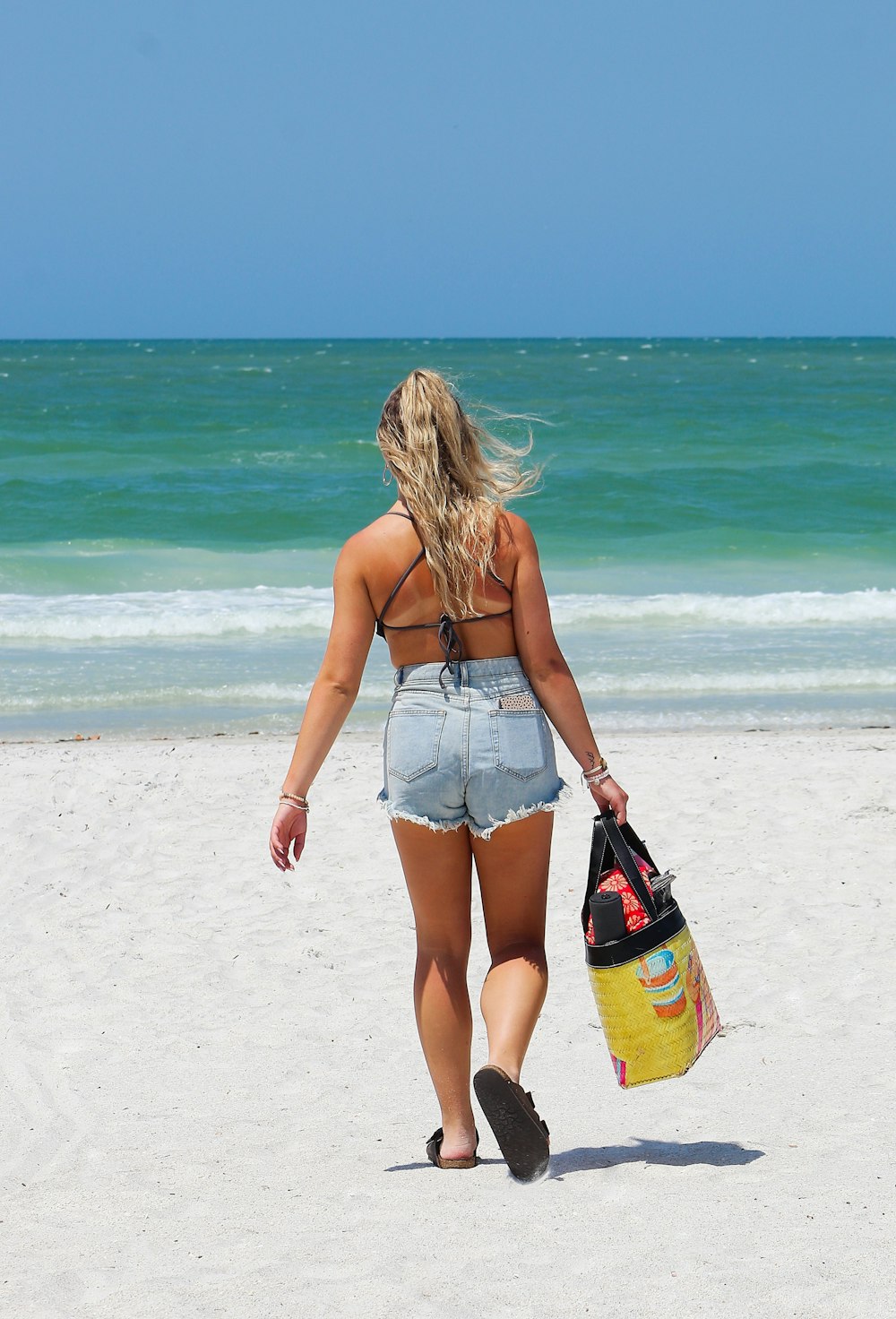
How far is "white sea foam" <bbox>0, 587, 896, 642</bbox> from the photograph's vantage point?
11.2m

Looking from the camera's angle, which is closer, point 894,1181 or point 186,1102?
point 894,1181

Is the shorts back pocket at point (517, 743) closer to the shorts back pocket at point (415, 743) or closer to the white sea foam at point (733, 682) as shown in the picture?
the shorts back pocket at point (415, 743)

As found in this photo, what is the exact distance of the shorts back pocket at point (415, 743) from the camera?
278cm

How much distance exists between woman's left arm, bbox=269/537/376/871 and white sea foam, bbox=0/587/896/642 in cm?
829

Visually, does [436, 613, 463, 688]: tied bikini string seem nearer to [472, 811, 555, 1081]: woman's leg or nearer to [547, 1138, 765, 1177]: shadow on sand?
[472, 811, 555, 1081]: woman's leg

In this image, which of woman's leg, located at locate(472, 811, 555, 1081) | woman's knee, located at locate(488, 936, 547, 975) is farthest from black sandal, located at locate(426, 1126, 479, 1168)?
woman's knee, located at locate(488, 936, 547, 975)

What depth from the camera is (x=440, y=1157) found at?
123 inches

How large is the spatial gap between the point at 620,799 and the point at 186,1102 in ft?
5.19

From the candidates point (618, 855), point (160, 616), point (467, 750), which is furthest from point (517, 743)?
point (160, 616)

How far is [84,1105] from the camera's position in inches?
142

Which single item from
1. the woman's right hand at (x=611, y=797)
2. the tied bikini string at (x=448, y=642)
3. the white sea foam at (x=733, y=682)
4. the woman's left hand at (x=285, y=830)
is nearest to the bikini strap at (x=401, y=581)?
the tied bikini string at (x=448, y=642)

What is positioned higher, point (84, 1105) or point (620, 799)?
point (620, 799)

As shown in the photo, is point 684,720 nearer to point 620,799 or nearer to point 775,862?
point 775,862

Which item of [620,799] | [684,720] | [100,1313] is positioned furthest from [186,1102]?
[684,720]
